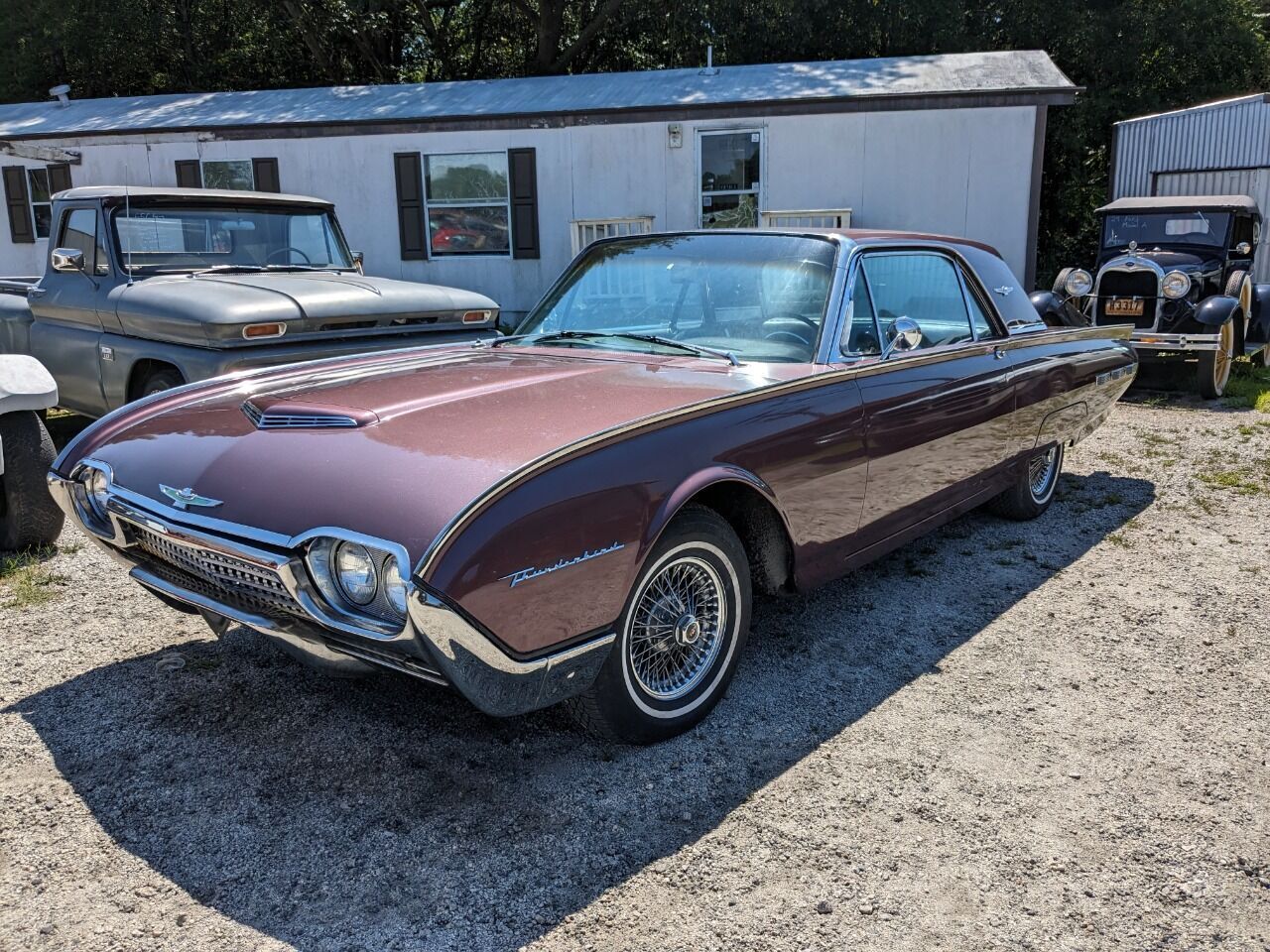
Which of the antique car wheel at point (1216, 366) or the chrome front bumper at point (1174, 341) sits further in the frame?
the antique car wheel at point (1216, 366)

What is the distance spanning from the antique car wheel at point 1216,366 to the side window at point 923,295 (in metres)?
5.55

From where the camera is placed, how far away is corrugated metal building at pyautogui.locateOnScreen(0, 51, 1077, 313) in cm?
1153

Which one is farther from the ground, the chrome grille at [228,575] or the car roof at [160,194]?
the car roof at [160,194]

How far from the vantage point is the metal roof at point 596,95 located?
11.6 meters

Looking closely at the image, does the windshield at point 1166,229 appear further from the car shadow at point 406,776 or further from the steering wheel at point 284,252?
the steering wheel at point 284,252

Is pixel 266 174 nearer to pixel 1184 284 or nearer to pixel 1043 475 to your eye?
pixel 1184 284

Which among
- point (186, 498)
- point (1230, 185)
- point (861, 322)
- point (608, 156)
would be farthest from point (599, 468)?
point (1230, 185)

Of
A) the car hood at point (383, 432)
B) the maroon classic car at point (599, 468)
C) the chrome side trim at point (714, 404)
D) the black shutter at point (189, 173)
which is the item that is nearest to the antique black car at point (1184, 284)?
the chrome side trim at point (714, 404)

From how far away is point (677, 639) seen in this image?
300 cm

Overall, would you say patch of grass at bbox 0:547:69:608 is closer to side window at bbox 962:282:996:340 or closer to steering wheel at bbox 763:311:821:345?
steering wheel at bbox 763:311:821:345

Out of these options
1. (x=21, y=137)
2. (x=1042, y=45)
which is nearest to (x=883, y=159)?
(x=1042, y=45)

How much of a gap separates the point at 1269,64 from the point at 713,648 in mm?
21224

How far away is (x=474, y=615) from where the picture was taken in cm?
233

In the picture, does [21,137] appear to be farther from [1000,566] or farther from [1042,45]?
[1042,45]
